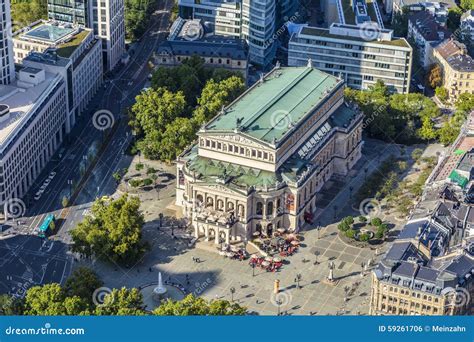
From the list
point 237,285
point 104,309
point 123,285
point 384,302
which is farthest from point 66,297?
point 384,302

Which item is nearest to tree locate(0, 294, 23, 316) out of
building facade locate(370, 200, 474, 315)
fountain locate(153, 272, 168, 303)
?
fountain locate(153, 272, 168, 303)

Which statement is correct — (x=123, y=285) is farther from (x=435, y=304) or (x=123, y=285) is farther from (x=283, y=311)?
(x=435, y=304)

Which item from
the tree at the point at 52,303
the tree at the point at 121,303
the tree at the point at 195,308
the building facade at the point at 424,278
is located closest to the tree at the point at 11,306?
the tree at the point at 52,303

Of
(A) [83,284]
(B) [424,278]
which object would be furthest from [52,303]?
(B) [424,278]

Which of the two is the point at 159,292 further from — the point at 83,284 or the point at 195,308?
the point at 195,308

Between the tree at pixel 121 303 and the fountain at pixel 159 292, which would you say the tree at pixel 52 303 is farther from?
the fountain at pixel 159 292
